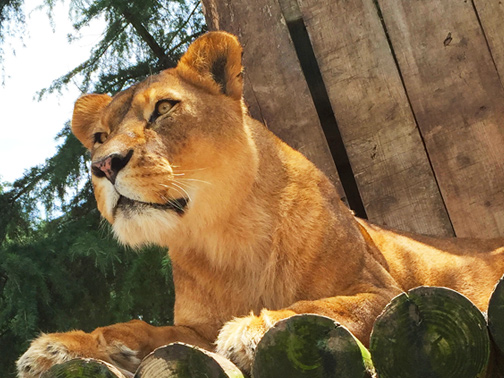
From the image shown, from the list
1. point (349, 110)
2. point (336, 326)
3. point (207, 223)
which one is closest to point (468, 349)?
point (336, 326)

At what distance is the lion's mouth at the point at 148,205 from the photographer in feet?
8.45

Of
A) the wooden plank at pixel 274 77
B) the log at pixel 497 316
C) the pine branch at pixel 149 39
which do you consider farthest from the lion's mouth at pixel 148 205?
the pine branch at pixel 149 39

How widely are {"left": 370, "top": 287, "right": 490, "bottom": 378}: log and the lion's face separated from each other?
100 centimetres

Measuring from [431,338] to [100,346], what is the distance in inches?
39.4

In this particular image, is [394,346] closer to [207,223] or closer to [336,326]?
[336,326]

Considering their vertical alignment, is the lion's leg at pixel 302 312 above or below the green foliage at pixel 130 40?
below

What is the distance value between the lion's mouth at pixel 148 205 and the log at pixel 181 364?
0.77 m

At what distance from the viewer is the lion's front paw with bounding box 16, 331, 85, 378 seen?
Result: 2203 millimetres

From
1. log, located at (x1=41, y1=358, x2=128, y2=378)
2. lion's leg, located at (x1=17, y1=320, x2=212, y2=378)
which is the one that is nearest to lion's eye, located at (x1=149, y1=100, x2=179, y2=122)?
lion's leg, located at (x1=17, y1=320, x2=212, y2=378)

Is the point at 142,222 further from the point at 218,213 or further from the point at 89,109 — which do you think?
the point at 89,109

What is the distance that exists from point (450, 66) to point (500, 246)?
922mm

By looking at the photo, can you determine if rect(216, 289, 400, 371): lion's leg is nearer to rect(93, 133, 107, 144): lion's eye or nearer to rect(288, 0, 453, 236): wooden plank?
rect(93, 133, 107, 144): lion's eye

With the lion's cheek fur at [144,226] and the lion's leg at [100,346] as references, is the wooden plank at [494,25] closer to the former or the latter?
the lion's cheek fur at [144,226]

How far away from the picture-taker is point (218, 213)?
2777mm
